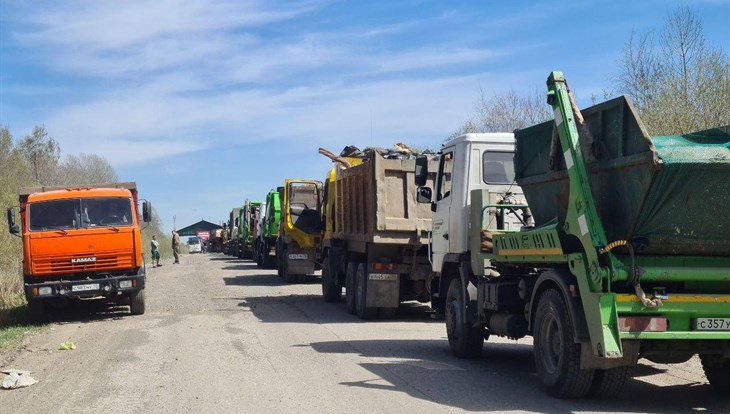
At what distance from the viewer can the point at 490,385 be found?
823 cm

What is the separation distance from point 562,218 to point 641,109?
14518 mm

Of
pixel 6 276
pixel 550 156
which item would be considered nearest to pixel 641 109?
pixel 550 156

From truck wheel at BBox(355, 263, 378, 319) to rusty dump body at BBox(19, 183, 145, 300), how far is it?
4189 millimetres

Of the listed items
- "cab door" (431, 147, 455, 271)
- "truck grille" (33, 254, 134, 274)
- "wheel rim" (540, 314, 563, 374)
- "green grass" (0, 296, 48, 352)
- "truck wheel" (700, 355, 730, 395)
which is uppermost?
"cab door" (431, 147, 455, 271)

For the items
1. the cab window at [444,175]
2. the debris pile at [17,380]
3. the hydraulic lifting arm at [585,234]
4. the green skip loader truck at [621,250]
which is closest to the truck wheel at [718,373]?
the green skip loader truck at [621,250]

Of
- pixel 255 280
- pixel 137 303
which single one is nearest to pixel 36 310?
pixel 137 303

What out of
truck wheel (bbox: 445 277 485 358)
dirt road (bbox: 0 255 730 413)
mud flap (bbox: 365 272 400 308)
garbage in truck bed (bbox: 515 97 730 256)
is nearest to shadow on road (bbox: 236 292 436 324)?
dirt road (bbox: 0 255 730 413)

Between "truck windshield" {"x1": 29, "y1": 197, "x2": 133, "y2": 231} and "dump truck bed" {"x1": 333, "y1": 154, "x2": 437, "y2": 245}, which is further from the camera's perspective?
"truck windshield" {"x1": 29, "y1": 197, "x2": 133, "y2": 231}

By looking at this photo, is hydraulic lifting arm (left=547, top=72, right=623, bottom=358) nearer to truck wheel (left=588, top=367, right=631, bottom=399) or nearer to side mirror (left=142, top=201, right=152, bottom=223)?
truck wheel (left=588, top=367, right=631, bottom=399)

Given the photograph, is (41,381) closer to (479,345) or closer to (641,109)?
(479,345)

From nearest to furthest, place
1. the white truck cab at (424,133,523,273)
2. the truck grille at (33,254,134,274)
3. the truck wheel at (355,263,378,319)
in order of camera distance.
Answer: the white truck cab at (424,133,523,273)
the truck wheel at (355,263,378,319)
the truck grille at (33,254,134,274)

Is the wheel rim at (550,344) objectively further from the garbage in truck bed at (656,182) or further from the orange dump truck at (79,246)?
the orange dump truck at (79,246)

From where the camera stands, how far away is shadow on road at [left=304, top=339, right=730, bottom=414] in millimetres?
7160

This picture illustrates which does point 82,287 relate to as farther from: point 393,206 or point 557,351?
point 557,351
